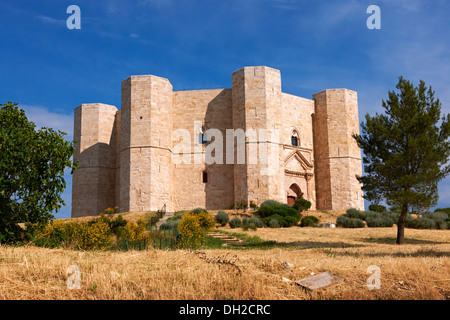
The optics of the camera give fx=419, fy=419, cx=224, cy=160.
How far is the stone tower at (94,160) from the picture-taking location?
32312mm

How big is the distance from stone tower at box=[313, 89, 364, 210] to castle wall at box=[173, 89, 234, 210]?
7.52 meters

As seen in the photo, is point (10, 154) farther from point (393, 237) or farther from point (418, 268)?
point (393, 237)

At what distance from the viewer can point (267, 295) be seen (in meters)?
5.54

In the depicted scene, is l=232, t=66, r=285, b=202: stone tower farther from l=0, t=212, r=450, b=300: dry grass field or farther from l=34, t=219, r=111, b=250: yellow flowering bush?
l=0, t=212, r=450, b=300: dry grass field

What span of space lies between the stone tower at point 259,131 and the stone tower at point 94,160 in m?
10.4

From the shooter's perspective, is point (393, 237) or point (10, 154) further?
point (393, 237)

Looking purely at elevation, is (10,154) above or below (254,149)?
below

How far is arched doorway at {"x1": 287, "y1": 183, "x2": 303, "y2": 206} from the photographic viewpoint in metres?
31.9

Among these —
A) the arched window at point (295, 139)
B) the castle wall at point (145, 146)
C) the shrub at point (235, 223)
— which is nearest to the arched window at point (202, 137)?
the castle wall at point (145, 146)

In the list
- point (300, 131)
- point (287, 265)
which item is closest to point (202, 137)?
point (300, 131)

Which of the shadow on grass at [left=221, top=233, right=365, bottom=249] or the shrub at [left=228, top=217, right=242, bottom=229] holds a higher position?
the shrub at [left=228, top=217, right=242, bottom=229]

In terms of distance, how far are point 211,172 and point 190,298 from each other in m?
25.7

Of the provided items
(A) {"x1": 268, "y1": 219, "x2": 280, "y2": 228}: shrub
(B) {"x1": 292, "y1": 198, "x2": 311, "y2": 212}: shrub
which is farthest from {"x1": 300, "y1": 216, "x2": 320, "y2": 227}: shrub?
(B) {"x1": 292, "y1": 198, "x2": 311, "y2": 212}: shrub

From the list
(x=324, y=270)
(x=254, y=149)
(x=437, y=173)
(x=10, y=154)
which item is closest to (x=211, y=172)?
(x=254, y=149)
